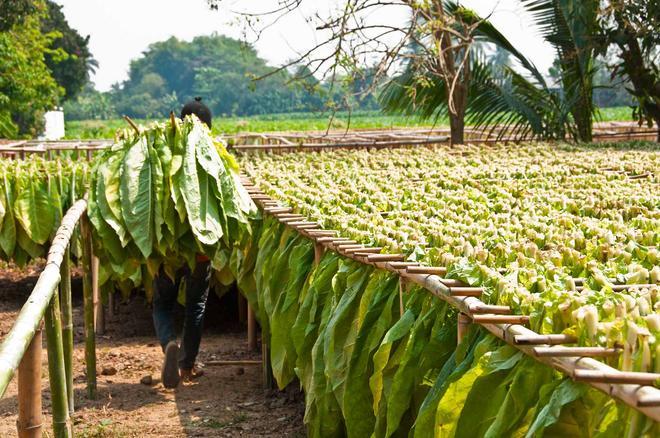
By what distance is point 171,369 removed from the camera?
22.4 feet

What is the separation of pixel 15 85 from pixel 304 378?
30.4 meters

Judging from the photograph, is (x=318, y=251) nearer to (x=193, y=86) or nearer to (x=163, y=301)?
(x=163, y=301)

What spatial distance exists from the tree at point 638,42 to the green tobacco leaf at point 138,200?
7233mm

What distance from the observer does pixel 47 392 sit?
707 centimetres

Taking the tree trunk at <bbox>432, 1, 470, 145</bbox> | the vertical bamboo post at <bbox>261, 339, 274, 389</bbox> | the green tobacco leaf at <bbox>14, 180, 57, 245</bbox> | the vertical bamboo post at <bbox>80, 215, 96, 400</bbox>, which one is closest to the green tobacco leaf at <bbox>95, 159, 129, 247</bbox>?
the vertical bamboo post at <bbox>80, 215, 96, 400</bbox>

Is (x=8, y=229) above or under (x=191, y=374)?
above

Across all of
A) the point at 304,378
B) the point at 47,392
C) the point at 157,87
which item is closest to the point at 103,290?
the point at 47,392

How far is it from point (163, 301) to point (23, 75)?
94.7 ft

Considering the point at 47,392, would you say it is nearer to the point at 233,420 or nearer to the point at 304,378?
the point at 233,420

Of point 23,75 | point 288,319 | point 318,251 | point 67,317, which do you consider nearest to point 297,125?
point 23,75

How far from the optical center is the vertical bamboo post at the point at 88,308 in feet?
21.5

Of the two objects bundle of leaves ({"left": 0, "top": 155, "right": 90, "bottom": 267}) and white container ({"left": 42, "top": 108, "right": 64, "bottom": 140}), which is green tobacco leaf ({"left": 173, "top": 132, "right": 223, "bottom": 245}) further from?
white container ({"left": 42, "top": 108, "right": 64, "bottom": 140})

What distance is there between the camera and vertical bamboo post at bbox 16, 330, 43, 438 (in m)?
2.86

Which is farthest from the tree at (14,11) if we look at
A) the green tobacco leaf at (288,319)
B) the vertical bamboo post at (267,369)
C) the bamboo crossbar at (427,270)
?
the bamboo crossbar at (427,270)
